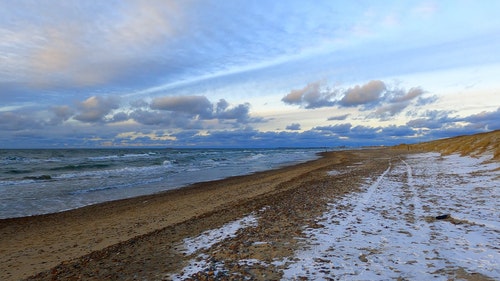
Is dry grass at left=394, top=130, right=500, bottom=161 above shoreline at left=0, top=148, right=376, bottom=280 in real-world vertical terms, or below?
above

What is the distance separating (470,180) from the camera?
15969mm

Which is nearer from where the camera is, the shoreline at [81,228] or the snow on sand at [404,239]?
the snow on sand at [404,239]

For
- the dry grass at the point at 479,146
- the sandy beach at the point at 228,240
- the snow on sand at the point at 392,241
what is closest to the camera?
the snow on sand at the point at 392,241

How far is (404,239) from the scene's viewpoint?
7398 mm

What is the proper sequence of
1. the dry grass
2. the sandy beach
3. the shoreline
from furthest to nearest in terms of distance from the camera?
the dry grass, the shoreline, the sandy beach

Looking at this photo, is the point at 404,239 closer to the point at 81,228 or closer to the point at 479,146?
the point at 81,228

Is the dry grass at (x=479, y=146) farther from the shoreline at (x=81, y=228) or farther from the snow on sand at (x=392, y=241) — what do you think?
the shoreline at (x=81, y=228)

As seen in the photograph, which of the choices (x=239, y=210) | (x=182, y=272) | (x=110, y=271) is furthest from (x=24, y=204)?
(x=182, y=272)

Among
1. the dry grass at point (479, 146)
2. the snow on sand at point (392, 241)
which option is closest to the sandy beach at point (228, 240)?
the snow on sand at point (392, 241)

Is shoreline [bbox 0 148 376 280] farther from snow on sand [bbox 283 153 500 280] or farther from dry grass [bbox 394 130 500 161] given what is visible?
dry grass [bbox 394 130 500 161]

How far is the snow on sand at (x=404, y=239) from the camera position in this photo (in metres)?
5.71

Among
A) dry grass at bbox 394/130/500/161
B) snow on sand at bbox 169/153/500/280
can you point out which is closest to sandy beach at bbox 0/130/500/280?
snow on sand at bbox 169/153/500/280

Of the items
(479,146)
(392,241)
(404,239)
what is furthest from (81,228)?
(479,146)

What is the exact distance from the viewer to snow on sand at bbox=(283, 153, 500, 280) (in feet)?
18.7
